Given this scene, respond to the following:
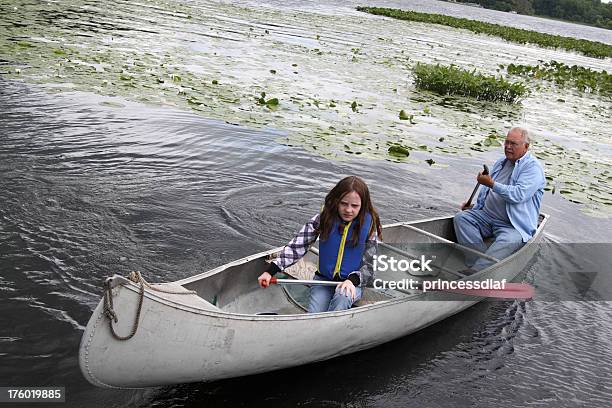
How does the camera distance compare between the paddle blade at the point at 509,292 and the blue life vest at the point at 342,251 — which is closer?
→ the blue life vest at the point at 342,251

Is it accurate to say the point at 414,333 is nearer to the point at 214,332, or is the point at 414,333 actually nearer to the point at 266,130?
the point at 214,332

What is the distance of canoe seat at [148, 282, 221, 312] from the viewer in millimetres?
3883

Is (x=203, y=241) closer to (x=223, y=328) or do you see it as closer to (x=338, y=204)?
(x=338, y=204)

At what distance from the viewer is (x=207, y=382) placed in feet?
14.9

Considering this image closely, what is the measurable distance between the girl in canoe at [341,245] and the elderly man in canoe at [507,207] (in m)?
2.08

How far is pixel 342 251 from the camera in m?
4.93

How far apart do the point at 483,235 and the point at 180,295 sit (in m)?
4.29

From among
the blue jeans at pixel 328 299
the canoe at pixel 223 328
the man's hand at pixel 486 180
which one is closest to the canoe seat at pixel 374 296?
the canoe at pixel 223 328

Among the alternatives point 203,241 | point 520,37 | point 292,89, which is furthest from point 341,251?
point 520,37

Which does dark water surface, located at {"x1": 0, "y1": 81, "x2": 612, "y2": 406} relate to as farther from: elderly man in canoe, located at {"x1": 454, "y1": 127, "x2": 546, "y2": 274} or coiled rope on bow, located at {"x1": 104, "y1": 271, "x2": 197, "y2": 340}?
coiled rope on bow, located at {"x1": 104, "y1": 271, "x2": 197, "y2": 340}

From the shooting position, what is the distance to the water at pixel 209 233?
190 inches

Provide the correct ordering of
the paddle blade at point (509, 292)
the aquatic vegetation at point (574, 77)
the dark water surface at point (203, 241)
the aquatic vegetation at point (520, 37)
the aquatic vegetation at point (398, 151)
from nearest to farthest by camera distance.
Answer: the dark water surface at point (203, 241)
the paddle blade at point (509, 292)
the aquatic vegetation at point (398, 151)
the aquatic vegetation at point (574, 77)
the aquatic vegetation at point (520, 37)

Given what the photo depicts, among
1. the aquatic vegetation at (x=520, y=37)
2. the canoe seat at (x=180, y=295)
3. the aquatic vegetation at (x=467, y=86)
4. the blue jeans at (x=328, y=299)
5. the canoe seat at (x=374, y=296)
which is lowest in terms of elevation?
the canoe seat at (x=374, y=296)

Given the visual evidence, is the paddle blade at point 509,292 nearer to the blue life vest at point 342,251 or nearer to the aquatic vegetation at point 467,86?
the blue life vest at point 342,251
